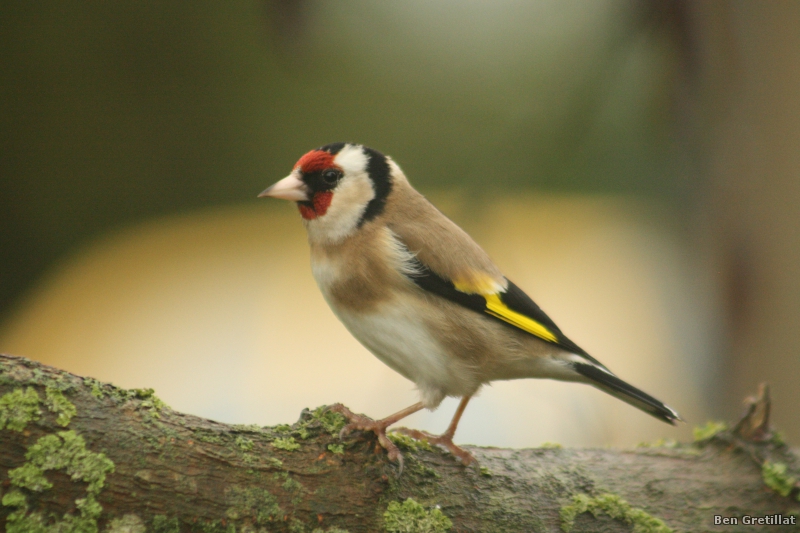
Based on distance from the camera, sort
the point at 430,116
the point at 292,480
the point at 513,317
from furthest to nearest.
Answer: the point at 430,116 < the point at 513,317 < the point at 292,480

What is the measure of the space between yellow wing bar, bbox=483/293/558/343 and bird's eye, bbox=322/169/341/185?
0.82 meters

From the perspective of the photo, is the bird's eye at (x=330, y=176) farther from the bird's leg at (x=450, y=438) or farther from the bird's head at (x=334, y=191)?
the bird's leg at (x=450, y=438)

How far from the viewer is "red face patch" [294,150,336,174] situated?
2854 mm

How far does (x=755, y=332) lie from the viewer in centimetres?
458

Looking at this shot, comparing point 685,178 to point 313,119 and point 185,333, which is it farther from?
point 185,333

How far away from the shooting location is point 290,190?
2.79m

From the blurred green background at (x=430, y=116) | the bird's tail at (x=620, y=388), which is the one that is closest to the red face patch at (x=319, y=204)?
the bird's tail at (x=620, y=388)

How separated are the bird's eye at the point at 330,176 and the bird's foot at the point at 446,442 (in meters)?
1.09

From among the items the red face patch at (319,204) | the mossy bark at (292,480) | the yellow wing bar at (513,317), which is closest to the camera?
the mossy bark at (292,480)

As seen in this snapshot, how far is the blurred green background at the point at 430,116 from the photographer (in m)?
4.47

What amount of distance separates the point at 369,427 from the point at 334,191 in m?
1.09

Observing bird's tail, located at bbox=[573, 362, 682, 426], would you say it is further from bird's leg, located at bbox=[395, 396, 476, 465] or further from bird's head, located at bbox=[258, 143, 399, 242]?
bird's head, located at bbox=[258, 143, 399, 242]

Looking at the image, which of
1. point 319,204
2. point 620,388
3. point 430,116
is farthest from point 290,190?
point 430,116

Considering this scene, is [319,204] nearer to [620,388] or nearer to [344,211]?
[344,211]
